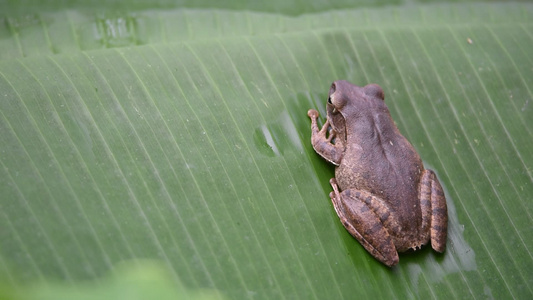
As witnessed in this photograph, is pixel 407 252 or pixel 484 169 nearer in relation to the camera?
pixel 407 252

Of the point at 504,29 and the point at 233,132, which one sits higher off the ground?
the point at 233,132

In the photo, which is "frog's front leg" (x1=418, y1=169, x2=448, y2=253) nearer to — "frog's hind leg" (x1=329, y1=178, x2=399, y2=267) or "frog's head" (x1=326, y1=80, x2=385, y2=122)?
"frog's hind leg" (x1=329, y1=178, x2=399, y2=267)

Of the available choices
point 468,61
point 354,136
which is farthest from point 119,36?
point 468,61

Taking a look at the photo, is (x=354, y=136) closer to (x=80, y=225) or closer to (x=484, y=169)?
(x=484, y=169)

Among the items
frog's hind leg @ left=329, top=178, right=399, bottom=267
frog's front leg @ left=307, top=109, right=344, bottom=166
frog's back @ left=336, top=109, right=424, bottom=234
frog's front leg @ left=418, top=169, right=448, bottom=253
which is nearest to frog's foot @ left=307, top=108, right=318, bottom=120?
frog's front leg @ left=307, top=109, right=344, bottom=166

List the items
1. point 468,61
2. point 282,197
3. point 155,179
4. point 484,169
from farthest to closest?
1. point 468,61
2. point 484,169
3. point 282,197
4. point 155,179

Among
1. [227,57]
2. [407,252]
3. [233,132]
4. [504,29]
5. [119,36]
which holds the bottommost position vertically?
[407,252]

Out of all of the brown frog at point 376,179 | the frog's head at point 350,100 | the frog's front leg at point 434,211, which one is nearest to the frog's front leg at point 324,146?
the brown frog at point 376,179

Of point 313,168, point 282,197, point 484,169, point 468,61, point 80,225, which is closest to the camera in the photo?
point 80,225
